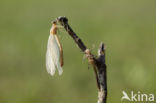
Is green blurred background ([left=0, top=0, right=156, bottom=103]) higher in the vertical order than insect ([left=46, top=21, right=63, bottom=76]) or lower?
higher

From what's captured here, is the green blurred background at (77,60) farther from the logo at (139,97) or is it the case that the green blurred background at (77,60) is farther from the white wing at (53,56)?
the white wing at (53,56)

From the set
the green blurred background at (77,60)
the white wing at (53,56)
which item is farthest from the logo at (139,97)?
the white wing at (53,56)

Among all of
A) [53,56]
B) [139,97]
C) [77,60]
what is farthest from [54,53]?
[77,60]

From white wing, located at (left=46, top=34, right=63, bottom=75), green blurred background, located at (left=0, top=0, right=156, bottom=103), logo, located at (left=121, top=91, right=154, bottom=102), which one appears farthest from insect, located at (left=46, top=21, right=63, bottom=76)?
logo, located at (left=121, top=91, right=154, bottom=102)

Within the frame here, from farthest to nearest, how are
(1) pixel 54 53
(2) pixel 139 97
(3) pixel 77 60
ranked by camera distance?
(3) pixel 77 60 → (2) pixel 139 97 → (1) pixel 54 53

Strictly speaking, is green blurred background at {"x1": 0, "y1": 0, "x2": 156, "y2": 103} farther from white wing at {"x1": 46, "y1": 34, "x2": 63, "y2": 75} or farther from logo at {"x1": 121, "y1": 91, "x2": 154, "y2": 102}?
white wing at {"x1": 46, "y1": 34, "x2": 63, "y2": 75}

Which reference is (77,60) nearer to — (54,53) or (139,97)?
(139,97)
